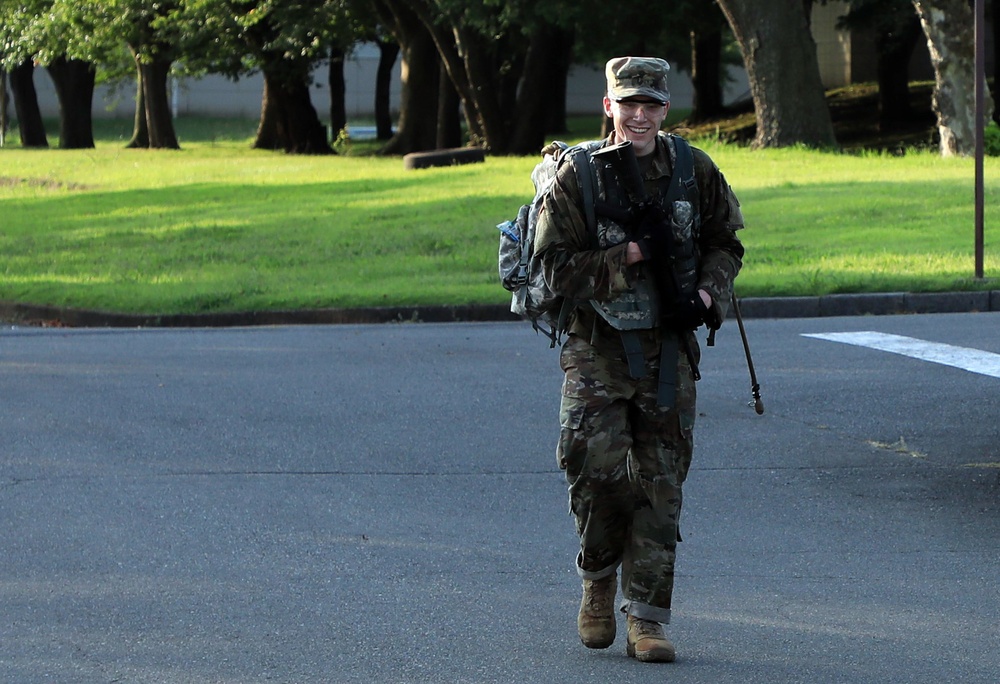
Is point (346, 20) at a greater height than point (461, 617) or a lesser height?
greater

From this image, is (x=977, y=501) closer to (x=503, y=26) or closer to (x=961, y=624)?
(x=961, y=624)

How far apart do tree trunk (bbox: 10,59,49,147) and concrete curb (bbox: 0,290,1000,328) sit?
4210cm

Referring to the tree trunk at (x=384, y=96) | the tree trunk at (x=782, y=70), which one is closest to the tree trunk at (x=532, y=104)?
the tree trunk at (x=782, y=70)

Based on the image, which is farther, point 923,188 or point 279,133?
point 279,133

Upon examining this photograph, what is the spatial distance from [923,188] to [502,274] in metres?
17.0

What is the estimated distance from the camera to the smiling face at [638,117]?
193 inches

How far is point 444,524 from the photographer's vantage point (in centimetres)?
688

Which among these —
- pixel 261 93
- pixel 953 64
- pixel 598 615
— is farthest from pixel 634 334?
pixel 261 93

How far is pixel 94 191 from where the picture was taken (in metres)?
28.8

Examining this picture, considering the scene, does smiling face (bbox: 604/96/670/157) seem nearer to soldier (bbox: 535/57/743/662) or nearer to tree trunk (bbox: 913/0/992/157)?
soldier (bbox: 535/57/743/662)

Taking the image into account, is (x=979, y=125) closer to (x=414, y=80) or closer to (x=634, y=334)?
(x=634, y=334)

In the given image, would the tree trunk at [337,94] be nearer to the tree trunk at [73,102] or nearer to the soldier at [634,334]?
the tree trunk at [73,102]

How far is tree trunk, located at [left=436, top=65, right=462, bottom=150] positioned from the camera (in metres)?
41.2

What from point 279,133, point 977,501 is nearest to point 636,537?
point 977,501
